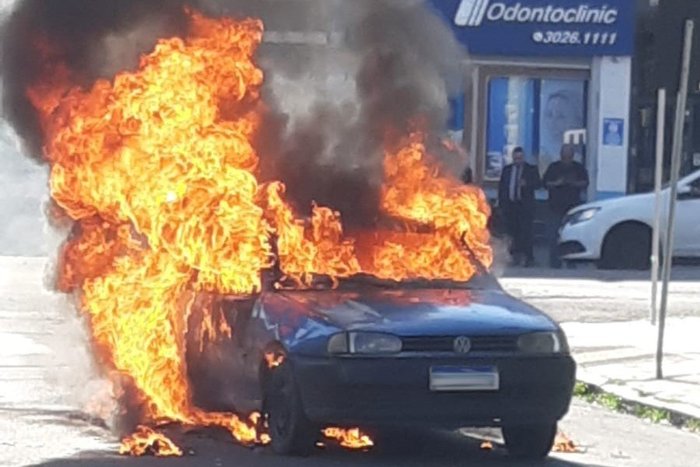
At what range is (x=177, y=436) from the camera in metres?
11.4

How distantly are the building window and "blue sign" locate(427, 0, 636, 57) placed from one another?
1.89 feet

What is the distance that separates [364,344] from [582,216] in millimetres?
17658

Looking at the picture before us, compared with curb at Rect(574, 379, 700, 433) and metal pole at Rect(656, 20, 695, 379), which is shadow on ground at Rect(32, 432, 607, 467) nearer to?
curb at Rect(574, 379, 700, 433)

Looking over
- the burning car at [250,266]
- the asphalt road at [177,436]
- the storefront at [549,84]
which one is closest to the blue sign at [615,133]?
the storefront at [549,84]

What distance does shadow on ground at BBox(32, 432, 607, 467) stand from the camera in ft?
34.3

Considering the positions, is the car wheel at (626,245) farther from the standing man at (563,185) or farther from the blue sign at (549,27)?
the blue sign at (549,27)

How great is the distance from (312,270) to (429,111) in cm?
231

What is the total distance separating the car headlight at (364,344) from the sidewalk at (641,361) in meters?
3.68

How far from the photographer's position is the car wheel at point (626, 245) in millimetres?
27531

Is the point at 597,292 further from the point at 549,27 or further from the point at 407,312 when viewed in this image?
the point at 407,312

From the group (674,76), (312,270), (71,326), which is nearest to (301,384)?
(312,270)

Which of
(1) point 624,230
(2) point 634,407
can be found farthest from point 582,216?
(2) point 634,407

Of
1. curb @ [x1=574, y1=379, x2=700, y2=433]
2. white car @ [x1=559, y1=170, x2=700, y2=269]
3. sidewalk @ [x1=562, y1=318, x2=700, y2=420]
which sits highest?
white car @ [x1=559, y1=170, x2=700, y2=269]

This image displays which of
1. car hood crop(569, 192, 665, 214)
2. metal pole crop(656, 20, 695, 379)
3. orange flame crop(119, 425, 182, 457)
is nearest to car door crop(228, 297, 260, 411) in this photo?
orange flame crop(119, 425, 182, 457)
